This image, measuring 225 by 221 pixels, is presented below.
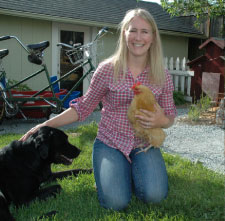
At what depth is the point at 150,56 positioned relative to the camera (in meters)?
3.30

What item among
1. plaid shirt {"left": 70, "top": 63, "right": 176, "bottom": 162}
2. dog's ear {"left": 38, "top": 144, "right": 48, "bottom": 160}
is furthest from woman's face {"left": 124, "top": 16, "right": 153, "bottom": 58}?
dog's ear {"left": 38, "top": 144, "right": 48, "bottom": 160}

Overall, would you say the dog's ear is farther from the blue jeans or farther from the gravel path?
the gravel path

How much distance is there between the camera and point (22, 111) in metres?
6.96

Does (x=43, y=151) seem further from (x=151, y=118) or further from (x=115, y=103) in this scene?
(x=151, y=118)

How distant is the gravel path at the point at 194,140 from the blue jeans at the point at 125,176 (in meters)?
1.38

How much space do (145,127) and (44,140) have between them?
989 mm

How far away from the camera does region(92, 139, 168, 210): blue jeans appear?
290 centimetres

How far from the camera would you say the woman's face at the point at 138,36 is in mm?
3080

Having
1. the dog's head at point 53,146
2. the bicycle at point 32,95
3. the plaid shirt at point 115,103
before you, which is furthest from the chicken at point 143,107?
the bicycle at point 32,95

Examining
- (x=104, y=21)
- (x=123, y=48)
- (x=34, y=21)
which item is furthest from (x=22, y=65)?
(x=123, y=48)

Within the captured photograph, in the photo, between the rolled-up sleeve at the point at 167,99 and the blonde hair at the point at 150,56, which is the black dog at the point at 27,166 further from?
the rolled-up sleeve at the point at 167,99

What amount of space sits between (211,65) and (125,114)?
721cm

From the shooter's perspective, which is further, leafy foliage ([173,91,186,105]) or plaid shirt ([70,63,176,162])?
leafy foliage ([173,91,186,105])

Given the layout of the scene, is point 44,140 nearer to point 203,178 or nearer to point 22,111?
point 203,178
